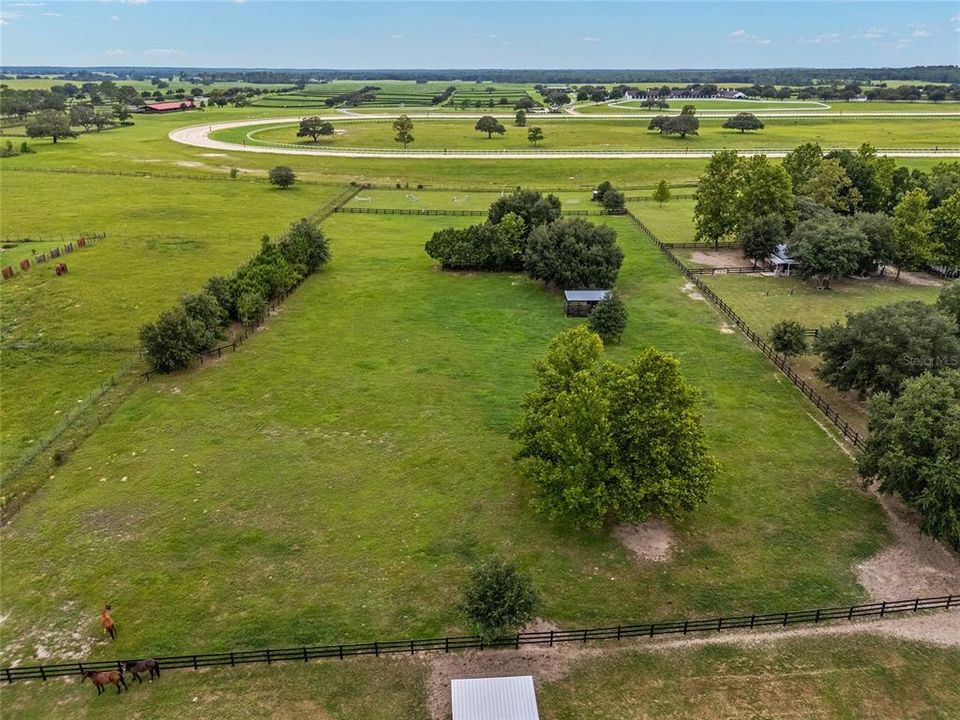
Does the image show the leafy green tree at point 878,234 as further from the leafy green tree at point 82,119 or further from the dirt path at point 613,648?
the leafy green tree at point 82,119

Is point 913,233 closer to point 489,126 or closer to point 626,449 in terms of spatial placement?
point 626,449

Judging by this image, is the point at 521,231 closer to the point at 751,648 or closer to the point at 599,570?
the point at 599,570

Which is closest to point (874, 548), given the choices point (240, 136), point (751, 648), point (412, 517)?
point (751, 648)

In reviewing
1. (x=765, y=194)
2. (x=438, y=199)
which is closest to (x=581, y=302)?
(x=765, y=194)

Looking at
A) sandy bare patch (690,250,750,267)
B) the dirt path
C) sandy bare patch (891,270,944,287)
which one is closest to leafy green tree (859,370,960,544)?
the dirt path

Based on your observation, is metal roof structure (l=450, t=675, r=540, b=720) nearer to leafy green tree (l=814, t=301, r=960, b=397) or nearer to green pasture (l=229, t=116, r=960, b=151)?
leafy green tree (l=814, t=301, r=960, b=397)
